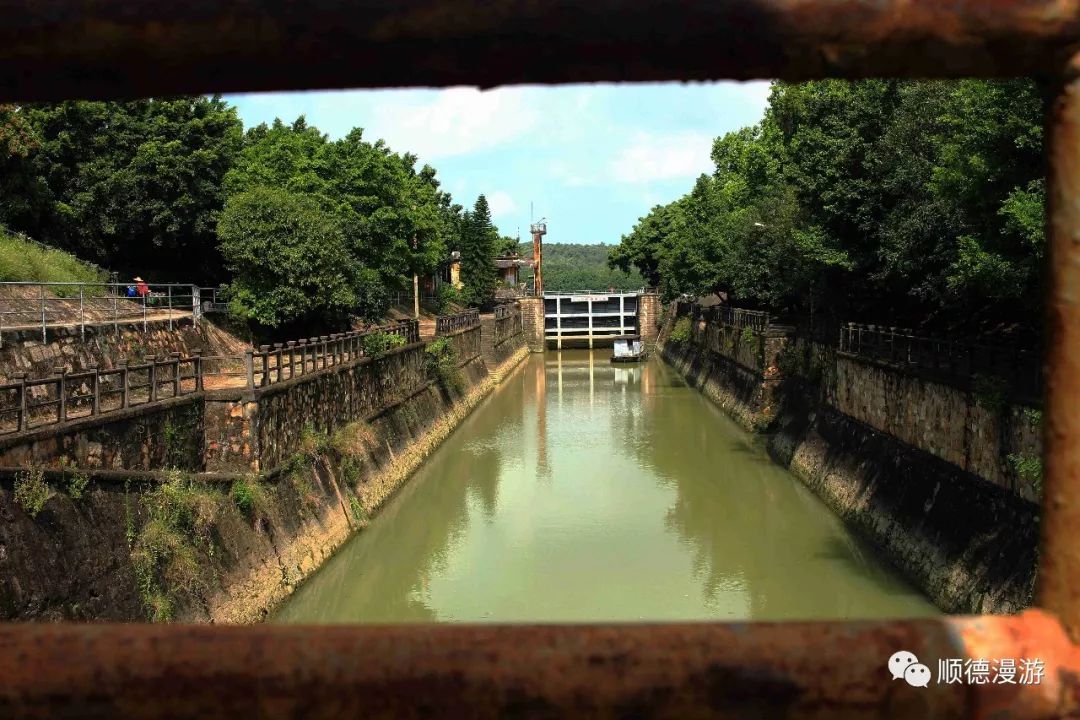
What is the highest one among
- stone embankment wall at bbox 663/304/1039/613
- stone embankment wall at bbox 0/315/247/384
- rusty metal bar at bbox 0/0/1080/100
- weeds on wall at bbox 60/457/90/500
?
rusty metal bar at bbox 0/0/1080/100

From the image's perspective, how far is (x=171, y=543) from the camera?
10750 mm

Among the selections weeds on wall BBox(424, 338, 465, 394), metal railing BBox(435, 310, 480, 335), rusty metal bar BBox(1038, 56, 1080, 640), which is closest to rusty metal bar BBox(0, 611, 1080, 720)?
rusty metal bar BBox(1038, 56, 1080, 640)

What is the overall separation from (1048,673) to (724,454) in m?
24.6

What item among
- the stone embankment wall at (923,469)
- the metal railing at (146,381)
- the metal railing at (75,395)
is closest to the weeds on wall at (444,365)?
the metal railing at (146,381)

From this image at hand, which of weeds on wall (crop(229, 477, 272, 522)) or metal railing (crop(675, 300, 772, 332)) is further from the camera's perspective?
metal railing (crop(675, 300, 772, 332))

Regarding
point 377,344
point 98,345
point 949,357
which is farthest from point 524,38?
point 377,344

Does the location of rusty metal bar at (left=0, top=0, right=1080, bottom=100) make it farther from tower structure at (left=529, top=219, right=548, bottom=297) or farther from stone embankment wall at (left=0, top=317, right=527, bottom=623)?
tower structure at (left=529, top=219, right=548, bottom=297)

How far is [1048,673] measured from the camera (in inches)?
57.9

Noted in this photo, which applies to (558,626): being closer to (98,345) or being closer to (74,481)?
(74,481)

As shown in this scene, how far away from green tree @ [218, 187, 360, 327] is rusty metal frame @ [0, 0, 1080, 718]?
916 inches

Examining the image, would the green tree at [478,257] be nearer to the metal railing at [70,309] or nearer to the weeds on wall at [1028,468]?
the metal railing at [70,309]

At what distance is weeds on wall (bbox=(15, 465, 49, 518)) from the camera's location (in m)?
8.51

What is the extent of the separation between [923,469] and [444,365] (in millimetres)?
18612

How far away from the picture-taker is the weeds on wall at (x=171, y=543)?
10258 millimetres
